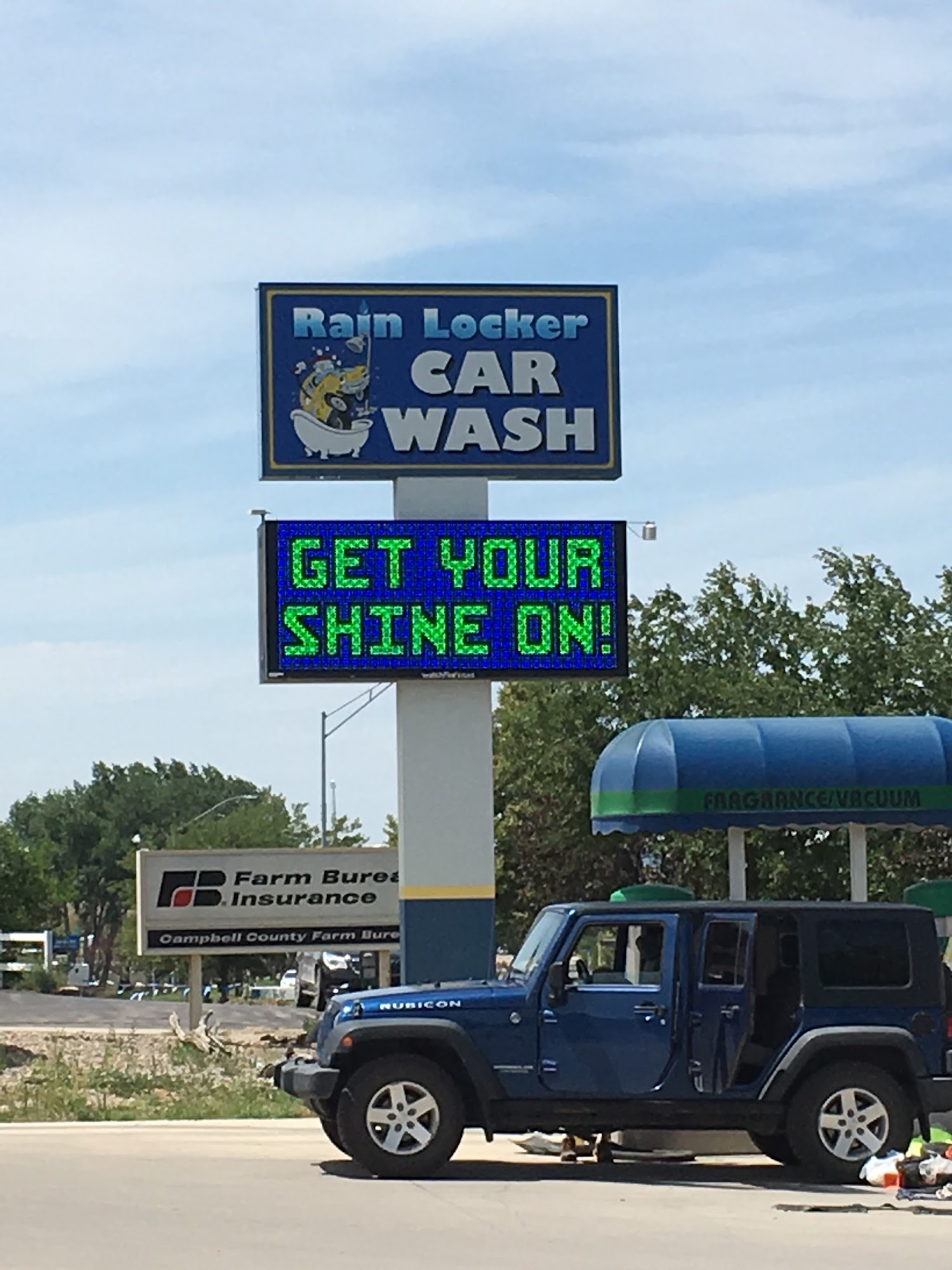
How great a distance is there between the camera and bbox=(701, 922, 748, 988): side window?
1406cm

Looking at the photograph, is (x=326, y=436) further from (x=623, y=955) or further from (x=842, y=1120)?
(x=842, y=1120)

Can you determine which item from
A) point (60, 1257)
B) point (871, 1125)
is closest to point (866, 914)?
point (871, 1125)

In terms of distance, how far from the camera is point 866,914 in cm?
1421

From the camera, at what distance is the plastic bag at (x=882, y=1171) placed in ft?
44.4

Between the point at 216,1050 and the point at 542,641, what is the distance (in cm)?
801

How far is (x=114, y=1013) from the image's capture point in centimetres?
5350

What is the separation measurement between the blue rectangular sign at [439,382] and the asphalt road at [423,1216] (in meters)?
8.38

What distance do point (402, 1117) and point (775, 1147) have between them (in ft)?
9.50

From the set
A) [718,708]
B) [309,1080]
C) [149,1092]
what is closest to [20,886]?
[718,708]

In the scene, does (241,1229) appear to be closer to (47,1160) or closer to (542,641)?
(47,1160)

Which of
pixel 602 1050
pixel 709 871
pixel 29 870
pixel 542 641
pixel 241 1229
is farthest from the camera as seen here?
pixel 29 870

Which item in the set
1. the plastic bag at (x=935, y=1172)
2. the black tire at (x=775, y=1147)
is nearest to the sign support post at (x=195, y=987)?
A: the black tire at (x=775, y=1147)

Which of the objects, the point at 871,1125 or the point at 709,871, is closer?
the point at 871,1125

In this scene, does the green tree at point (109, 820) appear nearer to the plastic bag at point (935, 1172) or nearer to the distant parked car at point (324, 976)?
the distant parked car at point (324, 976)
